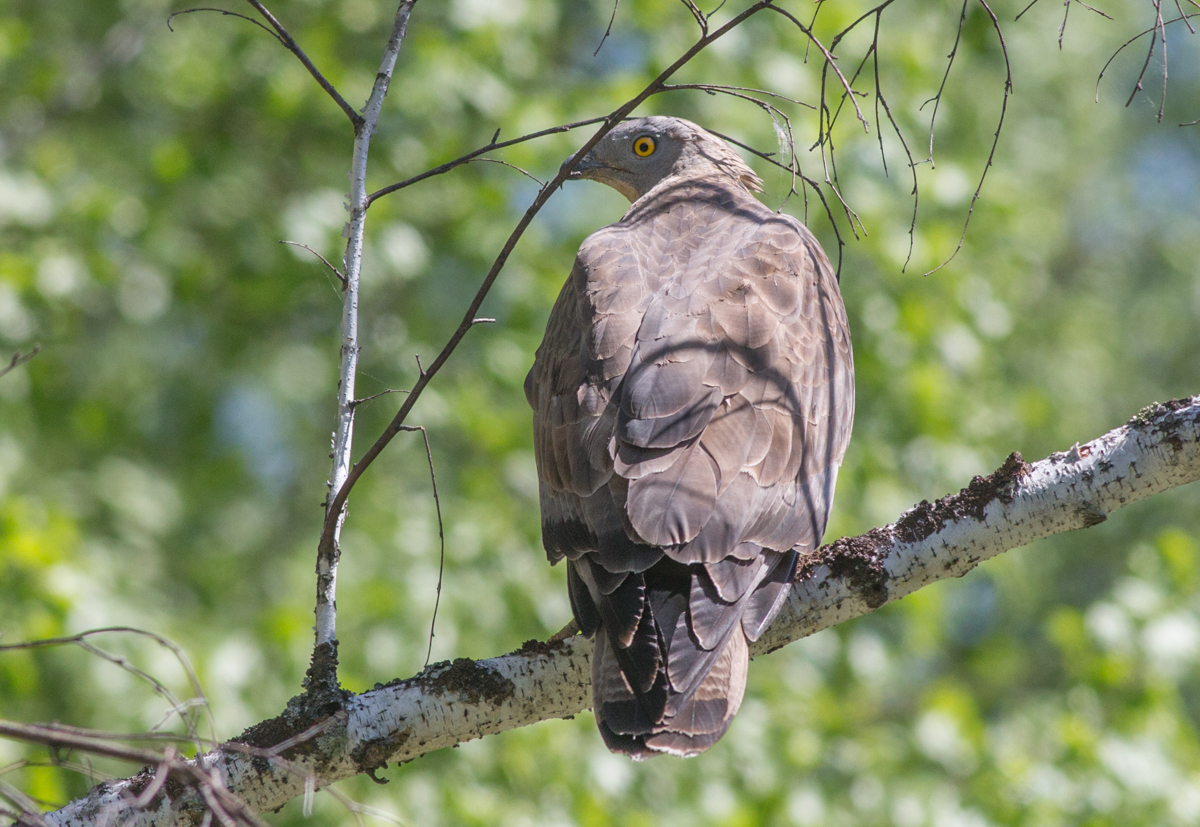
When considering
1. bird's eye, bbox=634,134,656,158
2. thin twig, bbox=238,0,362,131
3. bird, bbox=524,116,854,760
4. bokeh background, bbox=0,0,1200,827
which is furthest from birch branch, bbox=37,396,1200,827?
bird's eye, bbox=634,134,656,158

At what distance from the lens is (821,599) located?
252 centimetres

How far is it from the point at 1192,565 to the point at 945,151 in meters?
3.26

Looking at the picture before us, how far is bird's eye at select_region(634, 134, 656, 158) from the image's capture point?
4.33 metres

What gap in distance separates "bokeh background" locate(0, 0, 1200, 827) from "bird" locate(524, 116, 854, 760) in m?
1.61

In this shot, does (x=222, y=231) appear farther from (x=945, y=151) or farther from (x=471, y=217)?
(x=945, y=151)

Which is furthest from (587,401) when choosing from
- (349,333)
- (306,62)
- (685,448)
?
(306,62)

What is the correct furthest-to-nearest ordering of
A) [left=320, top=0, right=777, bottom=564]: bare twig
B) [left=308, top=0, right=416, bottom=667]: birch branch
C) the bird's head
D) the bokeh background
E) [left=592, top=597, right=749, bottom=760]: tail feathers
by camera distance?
the bokeh background → the bird's head → [left=308, top=0, right=416, bottom=667]: birch branch → [left=592, top=597, right=749, bottom=760]: tail feathers → [left=320, top=0, right=777, bottom=564]: bare twig

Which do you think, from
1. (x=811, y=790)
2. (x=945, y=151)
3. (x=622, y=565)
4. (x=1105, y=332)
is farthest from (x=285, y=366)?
(x=1105, y=332)

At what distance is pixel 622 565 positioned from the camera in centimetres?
239

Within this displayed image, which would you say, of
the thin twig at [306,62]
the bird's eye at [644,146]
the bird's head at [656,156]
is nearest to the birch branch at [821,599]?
the thin twig at [306,62]

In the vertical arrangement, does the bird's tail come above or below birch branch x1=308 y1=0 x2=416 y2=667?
below

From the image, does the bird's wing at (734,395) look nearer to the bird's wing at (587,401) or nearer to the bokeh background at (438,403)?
the bird's wing at (587,401)

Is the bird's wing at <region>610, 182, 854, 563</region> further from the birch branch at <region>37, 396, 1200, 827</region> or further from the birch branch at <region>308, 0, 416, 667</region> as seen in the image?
the birch branch at <region>308, 0, 416, 667</region>

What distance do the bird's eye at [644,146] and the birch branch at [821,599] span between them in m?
2.20
